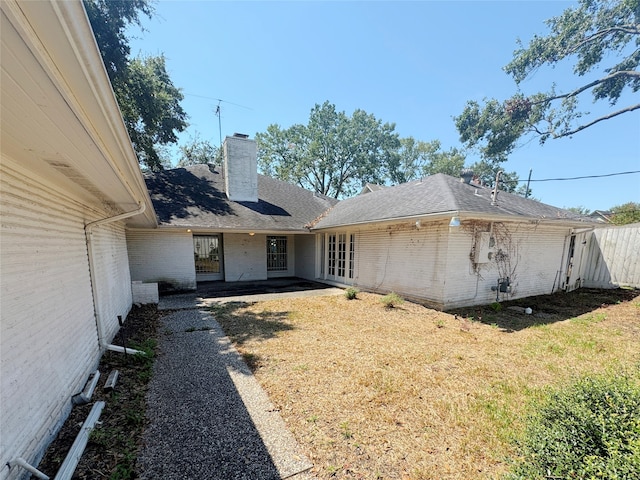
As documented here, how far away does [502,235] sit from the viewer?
24.7 ft

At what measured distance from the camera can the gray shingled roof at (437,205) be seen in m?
6.70

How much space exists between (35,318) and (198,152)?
2536cm

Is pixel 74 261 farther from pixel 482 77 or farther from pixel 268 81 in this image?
pixel 482 77

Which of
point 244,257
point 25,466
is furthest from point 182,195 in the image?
point 25,466

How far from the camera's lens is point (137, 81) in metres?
10.5

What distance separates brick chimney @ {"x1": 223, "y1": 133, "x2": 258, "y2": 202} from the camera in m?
11.5

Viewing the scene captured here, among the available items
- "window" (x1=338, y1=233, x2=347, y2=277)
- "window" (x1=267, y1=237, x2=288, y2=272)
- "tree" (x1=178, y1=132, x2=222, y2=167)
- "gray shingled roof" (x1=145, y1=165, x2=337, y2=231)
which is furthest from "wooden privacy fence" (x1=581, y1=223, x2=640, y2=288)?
"tree" (x1=178, y1=132, x2=222, y2=167)

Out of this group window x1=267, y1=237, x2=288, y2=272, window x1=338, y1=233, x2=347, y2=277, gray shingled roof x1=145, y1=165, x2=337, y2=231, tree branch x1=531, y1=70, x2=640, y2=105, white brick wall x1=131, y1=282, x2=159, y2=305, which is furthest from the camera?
window x1=267, y1=237, x2=288, y2=272

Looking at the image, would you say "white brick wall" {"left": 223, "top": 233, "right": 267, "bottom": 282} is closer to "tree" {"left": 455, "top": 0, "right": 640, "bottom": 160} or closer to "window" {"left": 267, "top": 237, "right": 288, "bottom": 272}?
"window" {"left": 267, "top": 237, "right": 288, "bottom": 272}

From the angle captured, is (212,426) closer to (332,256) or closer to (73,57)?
(73,57)

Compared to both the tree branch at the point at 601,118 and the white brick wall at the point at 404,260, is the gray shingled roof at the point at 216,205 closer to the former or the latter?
the white brick wall at the point at 404,260

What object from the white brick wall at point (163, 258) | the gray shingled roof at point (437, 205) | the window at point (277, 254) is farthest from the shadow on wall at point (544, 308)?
the white brick wall at point (163, 258)

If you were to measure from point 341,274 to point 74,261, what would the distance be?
8.69 meters

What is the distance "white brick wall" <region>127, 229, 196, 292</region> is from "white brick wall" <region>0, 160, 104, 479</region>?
653 centimetres
